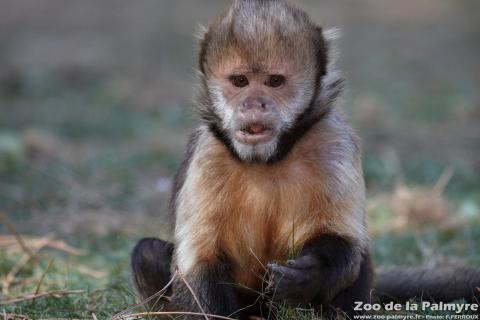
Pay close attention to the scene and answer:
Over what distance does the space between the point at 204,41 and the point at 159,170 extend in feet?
16.9

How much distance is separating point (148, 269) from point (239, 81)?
129 centimetres

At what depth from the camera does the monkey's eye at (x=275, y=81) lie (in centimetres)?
434

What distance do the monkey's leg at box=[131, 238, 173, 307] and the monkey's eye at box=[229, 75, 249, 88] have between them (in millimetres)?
1186

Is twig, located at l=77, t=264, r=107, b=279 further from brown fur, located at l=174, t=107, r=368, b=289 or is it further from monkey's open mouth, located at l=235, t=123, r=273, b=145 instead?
monkey's open mouth, located at l=235, t=123, r=273, b=145

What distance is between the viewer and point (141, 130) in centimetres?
1141

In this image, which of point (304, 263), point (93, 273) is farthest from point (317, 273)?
point (93, 273)

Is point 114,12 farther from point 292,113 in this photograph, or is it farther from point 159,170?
point 292,113

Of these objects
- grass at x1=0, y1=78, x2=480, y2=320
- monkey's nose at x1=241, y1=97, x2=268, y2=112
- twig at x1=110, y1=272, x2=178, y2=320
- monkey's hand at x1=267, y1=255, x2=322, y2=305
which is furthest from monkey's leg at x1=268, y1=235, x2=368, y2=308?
monkey's nose at x1=241, y1=97, x2=268, y2=112

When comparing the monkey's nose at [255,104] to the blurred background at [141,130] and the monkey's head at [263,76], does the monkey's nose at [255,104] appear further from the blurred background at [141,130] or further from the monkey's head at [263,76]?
the blurred background at [141,130]

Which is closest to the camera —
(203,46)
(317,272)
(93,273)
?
(317,272)

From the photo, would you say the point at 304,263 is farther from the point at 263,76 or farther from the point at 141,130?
the point at 141,130

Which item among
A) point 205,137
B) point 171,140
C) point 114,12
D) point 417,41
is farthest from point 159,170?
point 114,12

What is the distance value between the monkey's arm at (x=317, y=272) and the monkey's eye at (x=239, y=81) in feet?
3.02

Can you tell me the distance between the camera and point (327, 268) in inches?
166
